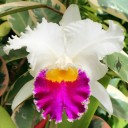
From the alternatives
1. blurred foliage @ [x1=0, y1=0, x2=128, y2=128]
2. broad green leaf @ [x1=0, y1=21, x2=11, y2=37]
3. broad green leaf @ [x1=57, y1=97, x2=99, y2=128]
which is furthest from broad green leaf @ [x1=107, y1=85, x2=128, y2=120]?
broad green leaf @ [x1=0, y1=21, x2=11, y2=37]

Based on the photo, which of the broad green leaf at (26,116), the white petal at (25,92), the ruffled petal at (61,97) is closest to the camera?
the ruffled petal at (61,97)

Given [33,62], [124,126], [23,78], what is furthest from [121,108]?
[33,62]

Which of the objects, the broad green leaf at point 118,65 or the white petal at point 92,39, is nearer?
the white petal at point 92,39

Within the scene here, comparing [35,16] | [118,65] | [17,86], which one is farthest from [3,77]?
[118,65]

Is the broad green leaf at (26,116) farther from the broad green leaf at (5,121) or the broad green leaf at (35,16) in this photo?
the broad green leaf at (35,16)

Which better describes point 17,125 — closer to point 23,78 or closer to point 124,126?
point 23,78

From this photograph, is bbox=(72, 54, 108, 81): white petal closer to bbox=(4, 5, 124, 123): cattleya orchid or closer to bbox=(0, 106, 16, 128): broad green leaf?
bbox=(4, 5, 124, 123): cattleya orchid

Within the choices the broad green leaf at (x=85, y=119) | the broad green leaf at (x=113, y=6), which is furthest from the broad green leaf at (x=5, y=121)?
the broad green leaf at (x=113, y=6)
